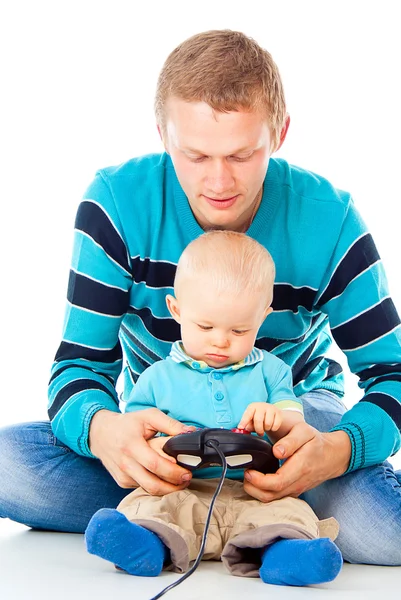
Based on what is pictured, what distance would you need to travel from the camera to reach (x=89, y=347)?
2.17m

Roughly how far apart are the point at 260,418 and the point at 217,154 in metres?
0.54

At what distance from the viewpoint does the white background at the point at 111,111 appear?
3.58 metres

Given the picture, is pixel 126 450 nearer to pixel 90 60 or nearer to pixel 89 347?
pixel 89 347

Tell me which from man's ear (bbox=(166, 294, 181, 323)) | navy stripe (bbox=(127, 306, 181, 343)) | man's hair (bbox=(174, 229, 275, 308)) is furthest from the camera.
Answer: navy stripe (bbox=(127, 306, 181, 343))

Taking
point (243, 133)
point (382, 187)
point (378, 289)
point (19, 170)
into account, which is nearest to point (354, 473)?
point (378, 289)

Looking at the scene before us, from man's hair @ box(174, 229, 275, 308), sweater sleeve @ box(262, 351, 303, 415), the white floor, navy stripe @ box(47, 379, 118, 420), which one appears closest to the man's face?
man's hair @ box(174, 229, 275, 308)

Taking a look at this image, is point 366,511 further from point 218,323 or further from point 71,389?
point 71,389

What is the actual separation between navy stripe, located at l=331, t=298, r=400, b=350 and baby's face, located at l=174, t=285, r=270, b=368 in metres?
0.33

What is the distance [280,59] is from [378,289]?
5.55 ft

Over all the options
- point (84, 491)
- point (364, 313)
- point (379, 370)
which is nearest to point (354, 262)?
point (364, 313)

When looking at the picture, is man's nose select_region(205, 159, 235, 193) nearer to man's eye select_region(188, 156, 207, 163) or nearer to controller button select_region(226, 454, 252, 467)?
man's eye select_region(188, 156, 207, 163)

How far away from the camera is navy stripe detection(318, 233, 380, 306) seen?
2178 millimetres

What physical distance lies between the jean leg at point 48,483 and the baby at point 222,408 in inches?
11.5

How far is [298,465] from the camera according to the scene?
1.81 m
